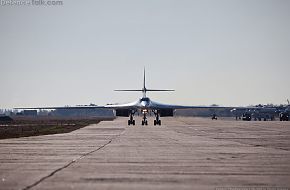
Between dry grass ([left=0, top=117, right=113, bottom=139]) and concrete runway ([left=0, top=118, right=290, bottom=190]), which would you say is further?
dry grass ([left=0, top=117, right=113, bottom=139])

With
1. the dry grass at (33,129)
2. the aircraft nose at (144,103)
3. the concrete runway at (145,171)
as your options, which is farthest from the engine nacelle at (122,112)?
the concrete runway at (145,171)

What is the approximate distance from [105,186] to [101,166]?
3450mm

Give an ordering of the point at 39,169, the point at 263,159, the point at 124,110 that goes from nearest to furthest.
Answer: the point at 39,169 < the point at 263,159 < the point at 124,110

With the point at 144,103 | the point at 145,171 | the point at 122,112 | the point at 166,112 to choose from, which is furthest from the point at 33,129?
the point at 145,171

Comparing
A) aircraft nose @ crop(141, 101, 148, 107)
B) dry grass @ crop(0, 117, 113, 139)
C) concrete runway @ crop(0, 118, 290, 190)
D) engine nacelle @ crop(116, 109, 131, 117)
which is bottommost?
concrete runway @ crop(0, 118, 290, 190)

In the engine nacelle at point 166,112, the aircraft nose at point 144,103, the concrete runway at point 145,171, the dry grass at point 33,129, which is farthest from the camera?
the engine nacelle at point 166,112

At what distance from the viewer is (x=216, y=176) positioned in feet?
33.9

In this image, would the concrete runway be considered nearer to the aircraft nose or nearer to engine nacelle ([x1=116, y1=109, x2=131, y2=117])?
the aircraft nose

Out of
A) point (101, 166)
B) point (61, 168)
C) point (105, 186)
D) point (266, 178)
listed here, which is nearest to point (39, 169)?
point (61, 168)

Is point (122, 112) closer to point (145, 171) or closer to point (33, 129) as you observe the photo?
point (33, 129)

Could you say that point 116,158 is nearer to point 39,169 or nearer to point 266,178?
point 39,169

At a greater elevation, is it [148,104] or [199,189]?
[148,104]

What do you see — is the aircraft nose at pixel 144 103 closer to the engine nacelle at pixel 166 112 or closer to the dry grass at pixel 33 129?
the engine nacelle at pixel 166 112

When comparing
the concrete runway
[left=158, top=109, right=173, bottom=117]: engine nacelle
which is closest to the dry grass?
[left=158, top=109, right=173, bottom=117]: engine nacelle
